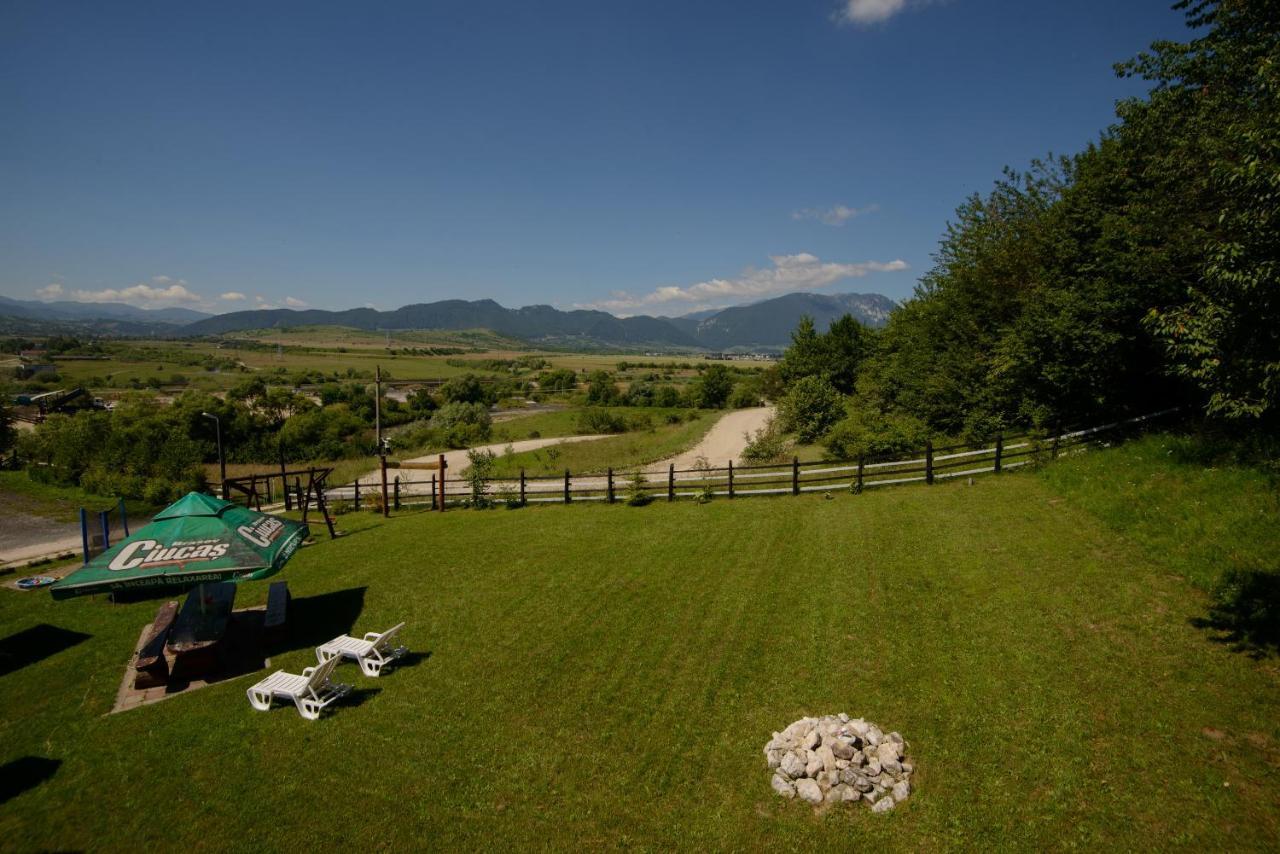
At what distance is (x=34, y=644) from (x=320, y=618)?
4951mm

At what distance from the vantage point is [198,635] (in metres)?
9.41

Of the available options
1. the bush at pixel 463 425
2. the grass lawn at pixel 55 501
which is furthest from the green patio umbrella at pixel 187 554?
the bush at pixel 463 425

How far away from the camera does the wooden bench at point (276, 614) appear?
33.9ft

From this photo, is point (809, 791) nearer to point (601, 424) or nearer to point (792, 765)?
point (792, 765)

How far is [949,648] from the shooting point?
8734 millimetres

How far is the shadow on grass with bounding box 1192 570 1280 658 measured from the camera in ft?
A: 25.3

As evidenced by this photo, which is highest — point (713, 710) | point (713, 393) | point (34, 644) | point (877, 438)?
point (877, 438)

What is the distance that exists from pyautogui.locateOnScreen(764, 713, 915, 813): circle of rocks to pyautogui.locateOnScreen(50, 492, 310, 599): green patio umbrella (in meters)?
7.82

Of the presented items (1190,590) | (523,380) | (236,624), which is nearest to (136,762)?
(236,624)

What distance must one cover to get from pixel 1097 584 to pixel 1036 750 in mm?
4604

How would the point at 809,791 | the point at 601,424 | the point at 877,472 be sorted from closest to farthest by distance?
the point at 809,791, the point at 877,472, the point at 601,424

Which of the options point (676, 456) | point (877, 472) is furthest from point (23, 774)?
point (676, 456)

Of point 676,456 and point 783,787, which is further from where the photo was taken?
point 676,456

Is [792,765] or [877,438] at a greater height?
[877,438]
